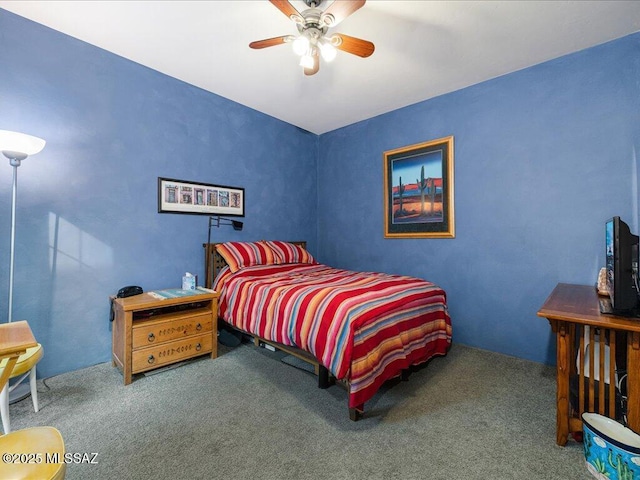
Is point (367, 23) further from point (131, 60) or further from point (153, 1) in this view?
point (131, 60)

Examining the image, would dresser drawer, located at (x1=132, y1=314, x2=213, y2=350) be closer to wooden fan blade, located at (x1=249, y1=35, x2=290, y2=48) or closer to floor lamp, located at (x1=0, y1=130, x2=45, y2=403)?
floor lamp, located at (x1=0, y1=130, x2=45, y2=403)

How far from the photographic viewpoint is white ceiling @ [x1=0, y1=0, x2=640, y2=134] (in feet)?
6.63

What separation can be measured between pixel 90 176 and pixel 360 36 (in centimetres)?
251

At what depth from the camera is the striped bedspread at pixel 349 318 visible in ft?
5.71

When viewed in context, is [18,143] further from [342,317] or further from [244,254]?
[342,317]

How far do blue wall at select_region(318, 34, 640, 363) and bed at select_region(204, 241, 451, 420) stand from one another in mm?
786

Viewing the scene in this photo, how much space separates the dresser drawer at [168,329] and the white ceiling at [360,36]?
7.54ft

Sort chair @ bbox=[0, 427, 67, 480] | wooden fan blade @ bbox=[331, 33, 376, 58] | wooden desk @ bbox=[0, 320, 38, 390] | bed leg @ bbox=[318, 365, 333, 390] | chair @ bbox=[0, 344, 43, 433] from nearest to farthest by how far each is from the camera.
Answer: chair @ bbox=[0, 427, 67, 480] < wooden desk @ bbox=[0, 320, 38, 390] < chair @ bbox=[0, 344, 43, 433] < wooden fan blade @ bbox=[331, 33, 376, 58] < bed leg @ bbox=[318, 365, 333, 390]

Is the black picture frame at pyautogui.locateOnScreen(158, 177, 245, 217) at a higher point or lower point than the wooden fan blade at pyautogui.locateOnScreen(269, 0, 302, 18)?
→ lower

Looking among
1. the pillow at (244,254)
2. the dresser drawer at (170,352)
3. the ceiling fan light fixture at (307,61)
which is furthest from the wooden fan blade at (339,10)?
the dresser drawer at (170,352)

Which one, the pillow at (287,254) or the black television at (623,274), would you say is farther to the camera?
the pillow at (287,254)

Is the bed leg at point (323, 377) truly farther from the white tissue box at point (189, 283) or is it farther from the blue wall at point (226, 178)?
the blue wall at point (226, 178)

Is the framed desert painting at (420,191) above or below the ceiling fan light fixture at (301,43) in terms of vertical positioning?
below

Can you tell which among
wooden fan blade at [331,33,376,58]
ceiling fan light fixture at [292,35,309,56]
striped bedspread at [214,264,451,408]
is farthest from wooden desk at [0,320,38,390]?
wooden fan blade at [331,33,376,58]
